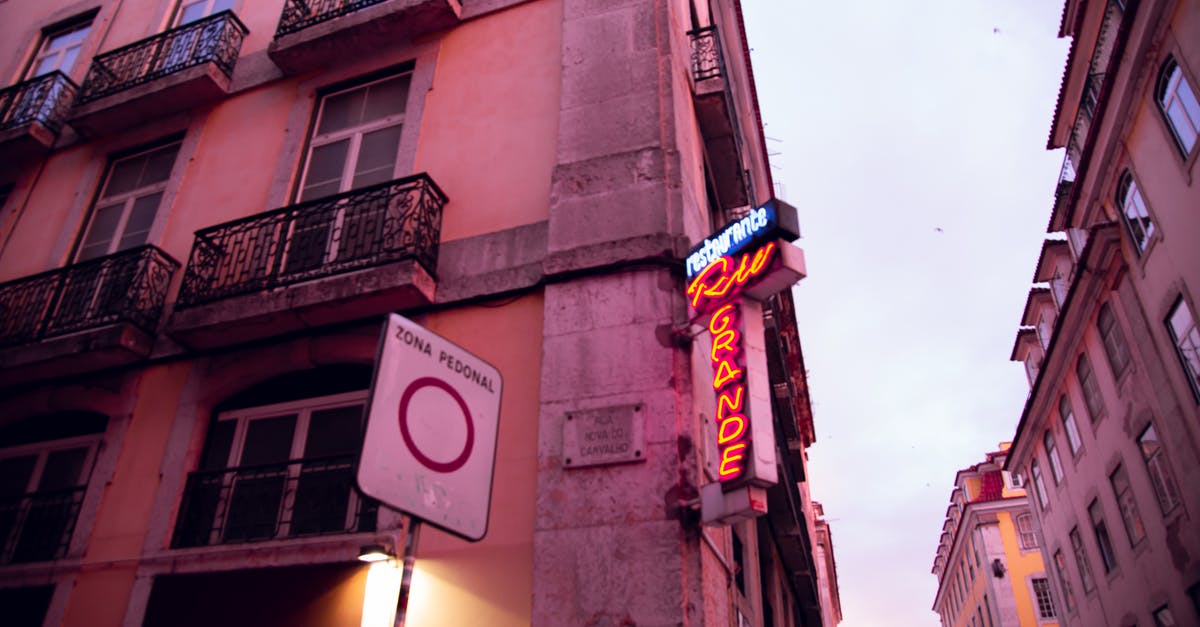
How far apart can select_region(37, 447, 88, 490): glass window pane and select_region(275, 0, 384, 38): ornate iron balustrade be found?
243 inches

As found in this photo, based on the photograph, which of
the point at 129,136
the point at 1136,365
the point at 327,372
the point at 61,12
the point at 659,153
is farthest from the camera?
the point at 1136,365

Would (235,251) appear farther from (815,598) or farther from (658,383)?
(815,598)

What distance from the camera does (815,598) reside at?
826 inches

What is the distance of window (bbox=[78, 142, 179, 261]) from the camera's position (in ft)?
35.9

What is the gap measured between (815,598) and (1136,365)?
35.4 feet

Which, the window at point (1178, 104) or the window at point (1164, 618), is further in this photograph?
the window at point (1164, 618)

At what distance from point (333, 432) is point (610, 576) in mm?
3660

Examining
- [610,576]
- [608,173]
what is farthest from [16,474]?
[608,173]

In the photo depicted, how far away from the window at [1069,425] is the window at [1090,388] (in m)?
1.70

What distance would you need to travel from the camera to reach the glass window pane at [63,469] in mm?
9094

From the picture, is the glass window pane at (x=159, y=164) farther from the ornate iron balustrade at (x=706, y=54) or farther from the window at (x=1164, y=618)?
the window at (x=1164, y=618)

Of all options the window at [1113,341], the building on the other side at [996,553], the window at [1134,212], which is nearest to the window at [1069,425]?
the window at [1113,341]

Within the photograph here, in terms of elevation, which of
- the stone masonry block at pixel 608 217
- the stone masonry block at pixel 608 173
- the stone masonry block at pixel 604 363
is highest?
the stone masonry block at pixel 608 173

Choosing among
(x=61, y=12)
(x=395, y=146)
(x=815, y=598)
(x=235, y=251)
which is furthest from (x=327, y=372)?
(x=815, y=598)
